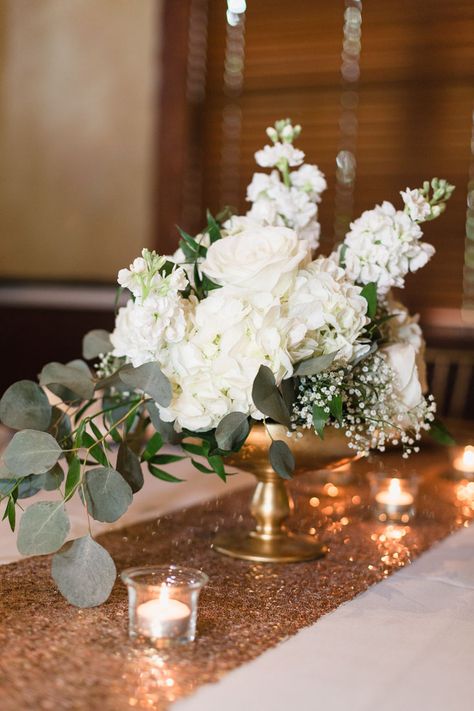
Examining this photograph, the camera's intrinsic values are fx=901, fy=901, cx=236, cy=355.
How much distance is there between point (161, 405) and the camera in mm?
1098

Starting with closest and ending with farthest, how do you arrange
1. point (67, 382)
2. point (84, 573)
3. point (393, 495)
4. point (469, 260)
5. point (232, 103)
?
point (84, 573) → point (67, 382) → point (393, 495) → point (469, 260) → point (232, 103)

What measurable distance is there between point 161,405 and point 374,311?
0.31m

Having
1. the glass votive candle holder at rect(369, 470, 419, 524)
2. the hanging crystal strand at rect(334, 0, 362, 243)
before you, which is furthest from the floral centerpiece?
the hanging crystal strand at rect(334, 0, 362, 243)

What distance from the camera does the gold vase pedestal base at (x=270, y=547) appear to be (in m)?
1.25

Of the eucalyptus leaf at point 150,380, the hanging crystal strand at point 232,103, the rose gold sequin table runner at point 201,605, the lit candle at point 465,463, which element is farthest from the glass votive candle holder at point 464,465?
the hanging crystal strand at point 232,103

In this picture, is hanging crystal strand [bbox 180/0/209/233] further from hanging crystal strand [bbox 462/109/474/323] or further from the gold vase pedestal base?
the gold vase pedestal base

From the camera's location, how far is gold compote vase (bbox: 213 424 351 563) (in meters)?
1.21

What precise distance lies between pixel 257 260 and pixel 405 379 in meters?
0.27

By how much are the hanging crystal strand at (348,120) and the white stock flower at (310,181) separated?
227 centimetres

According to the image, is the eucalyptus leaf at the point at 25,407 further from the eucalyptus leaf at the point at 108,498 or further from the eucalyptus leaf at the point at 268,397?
the eucalyptus leaf at the point at 268,397

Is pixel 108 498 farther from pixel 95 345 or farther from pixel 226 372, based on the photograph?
pixel 95 345

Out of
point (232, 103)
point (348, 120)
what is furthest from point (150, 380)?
point (232, 103)

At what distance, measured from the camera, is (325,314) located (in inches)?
43.6

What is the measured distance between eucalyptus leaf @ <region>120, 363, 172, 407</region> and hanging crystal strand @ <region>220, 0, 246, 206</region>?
2.77 m
